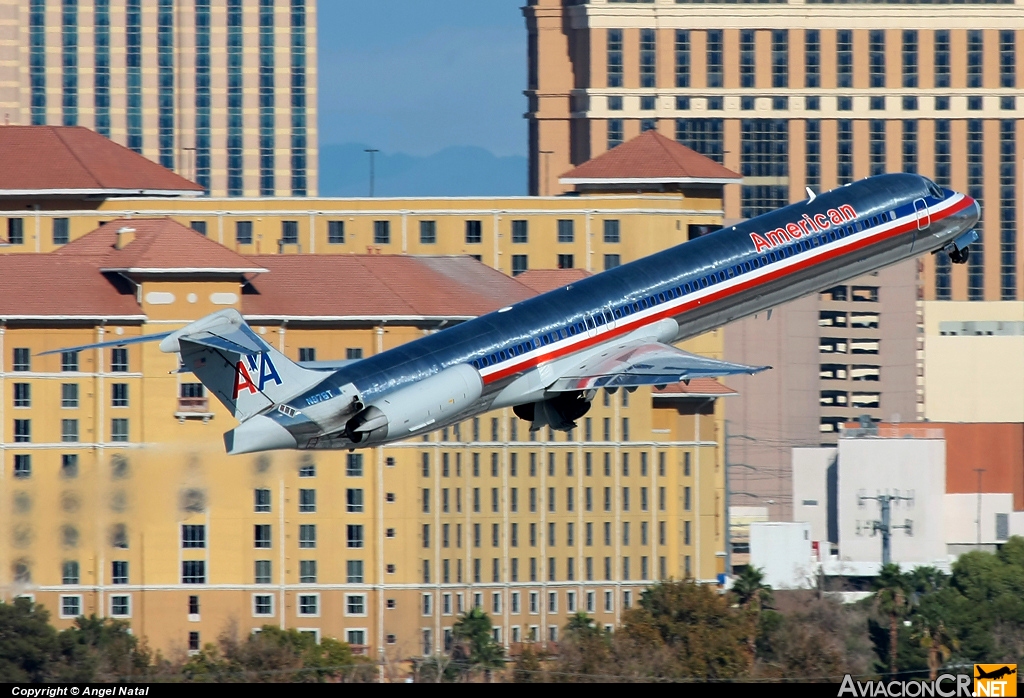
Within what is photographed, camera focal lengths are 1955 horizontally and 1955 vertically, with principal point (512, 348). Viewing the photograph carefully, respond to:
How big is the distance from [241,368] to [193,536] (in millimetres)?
68478

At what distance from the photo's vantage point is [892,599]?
14825cm

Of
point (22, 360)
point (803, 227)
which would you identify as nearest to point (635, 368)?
point (803, 227)

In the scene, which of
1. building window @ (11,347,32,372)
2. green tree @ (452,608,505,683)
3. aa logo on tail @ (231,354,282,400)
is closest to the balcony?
building window @ (11,347,32,372)

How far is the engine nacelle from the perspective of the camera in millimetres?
56344

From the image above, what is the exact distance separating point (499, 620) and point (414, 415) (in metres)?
80.0

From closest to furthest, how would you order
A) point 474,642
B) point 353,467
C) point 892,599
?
point 353,467
point 474,642
point 892,599

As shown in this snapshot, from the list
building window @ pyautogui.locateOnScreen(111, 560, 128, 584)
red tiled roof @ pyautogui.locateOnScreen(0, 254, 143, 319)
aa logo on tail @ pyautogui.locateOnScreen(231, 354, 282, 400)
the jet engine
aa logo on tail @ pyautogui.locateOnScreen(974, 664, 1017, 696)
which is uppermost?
red tiled roof @ pyautogui.locateOnScreen(0, 254, 143, 319)

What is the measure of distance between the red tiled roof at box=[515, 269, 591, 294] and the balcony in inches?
946

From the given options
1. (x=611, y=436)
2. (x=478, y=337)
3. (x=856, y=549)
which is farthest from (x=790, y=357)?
(x=478, y=337)

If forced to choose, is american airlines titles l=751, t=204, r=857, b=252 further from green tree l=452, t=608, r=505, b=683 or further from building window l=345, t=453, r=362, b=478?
green tree l=452, t=608, r=505, b=683

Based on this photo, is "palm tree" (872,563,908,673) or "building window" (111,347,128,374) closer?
"building window" (111,347,128,374)

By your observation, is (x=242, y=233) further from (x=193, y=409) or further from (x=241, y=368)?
(x=241, y=368)

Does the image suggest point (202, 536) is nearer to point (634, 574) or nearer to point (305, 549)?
point (305, 549)

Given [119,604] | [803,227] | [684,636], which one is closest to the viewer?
[803,227]
